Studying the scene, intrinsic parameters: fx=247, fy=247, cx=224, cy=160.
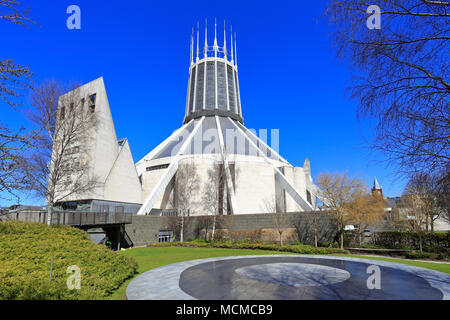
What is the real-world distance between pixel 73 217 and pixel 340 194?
68.4 feet

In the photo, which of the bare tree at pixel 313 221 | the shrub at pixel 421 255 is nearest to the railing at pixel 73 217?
the bare tree at pixel 313 221

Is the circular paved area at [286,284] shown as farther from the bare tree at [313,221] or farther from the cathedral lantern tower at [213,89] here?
the cathedral lantern tower at [213,89]

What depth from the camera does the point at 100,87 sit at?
2584 cm

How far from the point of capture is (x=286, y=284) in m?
7.41

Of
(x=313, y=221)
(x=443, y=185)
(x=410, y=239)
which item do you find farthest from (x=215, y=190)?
(x=443, y=185)

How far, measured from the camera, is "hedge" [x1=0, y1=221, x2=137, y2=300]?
18.4 ft

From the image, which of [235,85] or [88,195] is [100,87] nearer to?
[88,195]

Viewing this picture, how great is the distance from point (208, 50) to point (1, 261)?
54.4 metres

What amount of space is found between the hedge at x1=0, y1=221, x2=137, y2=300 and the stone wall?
11869 mm

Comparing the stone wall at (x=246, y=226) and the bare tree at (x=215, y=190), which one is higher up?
the bare tree at (x=215, y=190)

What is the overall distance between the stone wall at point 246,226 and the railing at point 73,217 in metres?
2.02

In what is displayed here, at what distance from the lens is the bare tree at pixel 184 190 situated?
26781mm

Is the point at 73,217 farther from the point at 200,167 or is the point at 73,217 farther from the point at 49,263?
the point at 200,167
